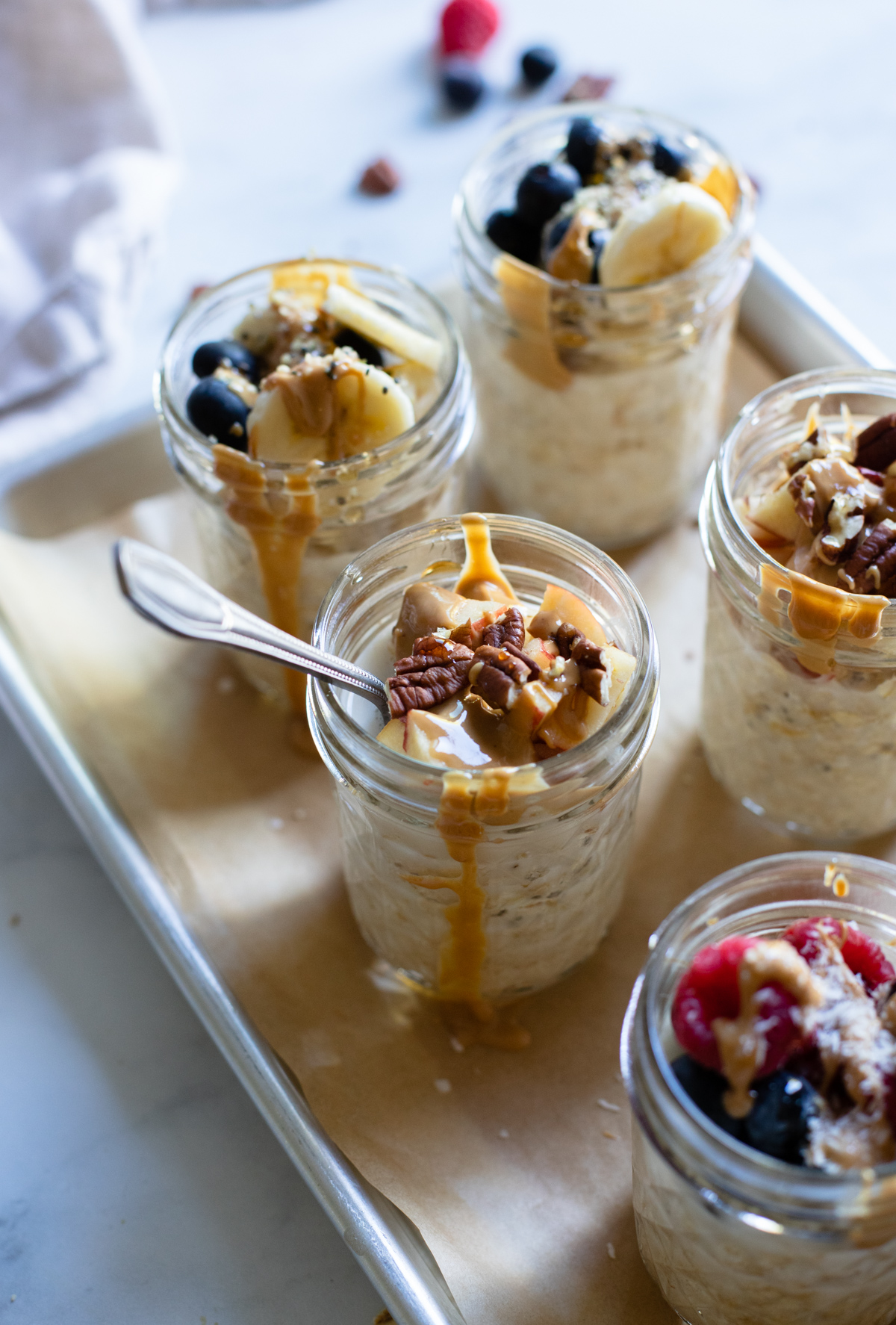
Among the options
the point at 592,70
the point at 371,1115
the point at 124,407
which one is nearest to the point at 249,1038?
the point at 371,1115

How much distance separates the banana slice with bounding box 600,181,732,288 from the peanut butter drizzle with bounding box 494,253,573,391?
9cm

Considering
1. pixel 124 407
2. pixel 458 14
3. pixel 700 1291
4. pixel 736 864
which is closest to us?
pixel 700 1291

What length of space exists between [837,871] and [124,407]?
141cm

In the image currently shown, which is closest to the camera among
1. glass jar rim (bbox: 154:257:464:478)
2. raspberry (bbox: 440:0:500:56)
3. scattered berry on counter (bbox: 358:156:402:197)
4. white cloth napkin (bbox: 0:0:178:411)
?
glass jar rim (bbox: 154:257:464:478)

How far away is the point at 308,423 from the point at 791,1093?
2.99 feet

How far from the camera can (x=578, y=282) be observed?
1688 millimetres

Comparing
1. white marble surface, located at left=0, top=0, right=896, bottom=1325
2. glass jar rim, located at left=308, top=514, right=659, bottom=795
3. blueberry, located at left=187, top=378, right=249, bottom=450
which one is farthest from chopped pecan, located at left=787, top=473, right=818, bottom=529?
white marble surface, located at left=0, top=0, right=896, bottom=1325

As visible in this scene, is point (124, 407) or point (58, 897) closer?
point (58, 897)

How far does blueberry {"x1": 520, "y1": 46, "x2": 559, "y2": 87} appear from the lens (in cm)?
268

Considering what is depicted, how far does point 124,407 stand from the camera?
2.13 meters

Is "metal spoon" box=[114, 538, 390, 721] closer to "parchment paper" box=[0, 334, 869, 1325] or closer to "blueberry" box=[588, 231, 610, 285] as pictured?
"parchment paper" box=[0, 334, 869, 1325]

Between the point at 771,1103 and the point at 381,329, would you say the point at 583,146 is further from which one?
the point at 771,1103

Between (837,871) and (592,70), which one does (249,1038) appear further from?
(592,70)

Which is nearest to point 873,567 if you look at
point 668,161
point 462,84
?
point 668,161
